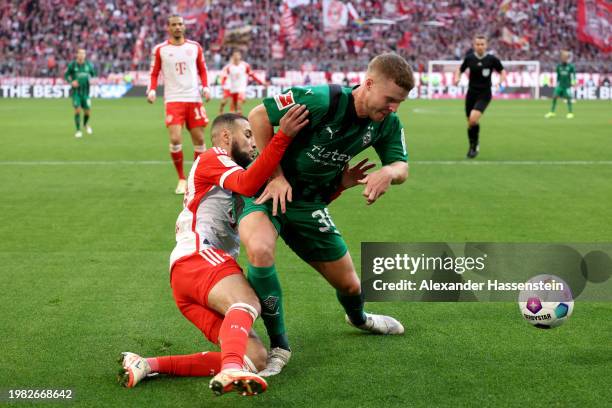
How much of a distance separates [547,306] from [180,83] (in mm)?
7915

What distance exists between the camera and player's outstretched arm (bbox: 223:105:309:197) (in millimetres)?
4324

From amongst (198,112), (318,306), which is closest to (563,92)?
(198,112)

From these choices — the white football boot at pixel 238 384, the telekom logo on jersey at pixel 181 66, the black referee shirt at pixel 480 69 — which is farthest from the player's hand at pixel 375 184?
the black referee shirt at pixel 480 69

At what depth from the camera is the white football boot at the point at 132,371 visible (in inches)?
168

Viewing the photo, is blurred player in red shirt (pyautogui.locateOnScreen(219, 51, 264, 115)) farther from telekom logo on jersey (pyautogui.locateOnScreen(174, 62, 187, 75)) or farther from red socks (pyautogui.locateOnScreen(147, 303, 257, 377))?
red socks (pyautogui.locateOnScreen(147, 303, 257, 377))

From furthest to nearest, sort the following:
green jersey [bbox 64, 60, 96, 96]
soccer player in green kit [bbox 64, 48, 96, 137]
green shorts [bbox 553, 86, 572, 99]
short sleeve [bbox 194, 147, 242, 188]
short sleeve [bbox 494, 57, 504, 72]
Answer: green shorts [bbox 553, 86, 572, 99], green jersey [bbox 64, 60, 96, 96], soccer player in green kit [bbox 64, 48, 96, 137], short sleeve [bbox 494, 57, 504, 72], short sleeve [bbox 194, 147, 242, 188]

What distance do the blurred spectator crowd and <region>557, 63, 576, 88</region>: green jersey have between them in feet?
48.9

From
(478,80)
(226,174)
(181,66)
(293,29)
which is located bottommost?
(478,80)

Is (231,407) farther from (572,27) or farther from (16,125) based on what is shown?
(572,27)

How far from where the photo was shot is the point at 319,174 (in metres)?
4.84

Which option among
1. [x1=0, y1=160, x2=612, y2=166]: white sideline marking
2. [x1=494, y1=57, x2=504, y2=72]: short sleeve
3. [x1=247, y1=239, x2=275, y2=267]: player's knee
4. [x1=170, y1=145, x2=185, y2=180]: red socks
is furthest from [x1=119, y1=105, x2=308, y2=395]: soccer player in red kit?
[x1=494, y1=57, x2=504, y2=72]: short sleeve

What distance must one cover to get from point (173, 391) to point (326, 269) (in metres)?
1.21

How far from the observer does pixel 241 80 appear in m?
24.8

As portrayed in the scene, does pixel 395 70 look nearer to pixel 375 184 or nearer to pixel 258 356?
pixel 375 184
